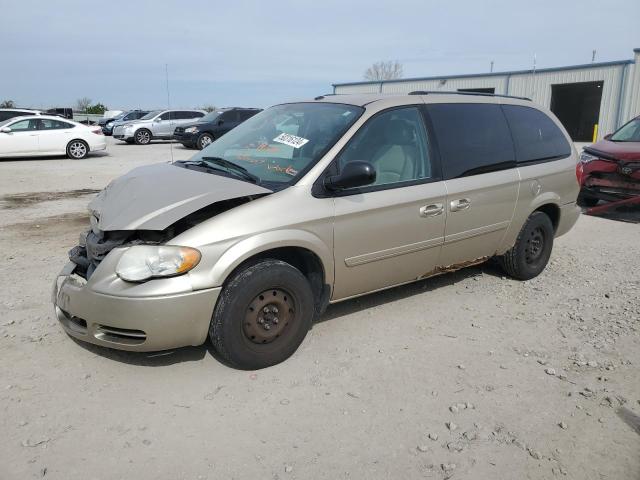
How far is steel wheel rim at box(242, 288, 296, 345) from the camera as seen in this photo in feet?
11.1

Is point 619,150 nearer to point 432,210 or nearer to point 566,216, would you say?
point 566,216

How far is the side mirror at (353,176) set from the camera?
3.55 meters

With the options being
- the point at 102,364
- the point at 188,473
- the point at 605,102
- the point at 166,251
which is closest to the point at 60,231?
the point at 102,364

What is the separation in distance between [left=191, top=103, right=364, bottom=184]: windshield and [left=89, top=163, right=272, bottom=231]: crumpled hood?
→ 33cm

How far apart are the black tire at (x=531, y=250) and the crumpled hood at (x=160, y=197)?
2.81 m

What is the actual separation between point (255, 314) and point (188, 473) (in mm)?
1077

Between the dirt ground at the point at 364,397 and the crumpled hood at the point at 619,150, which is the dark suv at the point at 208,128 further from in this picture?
the dirt ground at the point at 364,397

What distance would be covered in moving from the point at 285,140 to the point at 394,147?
0.84 metres

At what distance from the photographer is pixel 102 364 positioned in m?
3.52

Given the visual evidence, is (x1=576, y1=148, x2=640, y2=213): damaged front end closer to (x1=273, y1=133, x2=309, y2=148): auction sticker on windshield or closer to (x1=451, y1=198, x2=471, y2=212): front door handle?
(x1=451, y1=198, x2=471, y2=212): front door handle

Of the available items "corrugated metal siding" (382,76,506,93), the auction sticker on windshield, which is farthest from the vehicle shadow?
"corrugated metal siding" (382,76,506,93)

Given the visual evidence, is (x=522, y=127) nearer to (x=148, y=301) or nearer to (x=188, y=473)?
(x=148, y=301)

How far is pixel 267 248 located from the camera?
336 centimetres

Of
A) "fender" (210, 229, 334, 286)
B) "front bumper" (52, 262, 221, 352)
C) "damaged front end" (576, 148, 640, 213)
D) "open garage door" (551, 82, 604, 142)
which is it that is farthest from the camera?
"open garage door" (551, 82, 604, 142)
